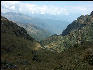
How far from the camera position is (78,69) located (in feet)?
251

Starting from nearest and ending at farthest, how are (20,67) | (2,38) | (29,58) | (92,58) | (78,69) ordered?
(2,38), (20,67), (78,69), (92,58), (29,58)

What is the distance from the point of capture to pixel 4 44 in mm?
37531

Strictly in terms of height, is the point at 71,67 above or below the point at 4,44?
below

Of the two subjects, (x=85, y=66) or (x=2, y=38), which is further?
(x=85, y=66)

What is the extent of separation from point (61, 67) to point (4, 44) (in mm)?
47735

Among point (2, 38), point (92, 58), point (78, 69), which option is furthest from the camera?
point (92, 58)

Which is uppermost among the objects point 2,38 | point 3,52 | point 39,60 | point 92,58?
point 2,38

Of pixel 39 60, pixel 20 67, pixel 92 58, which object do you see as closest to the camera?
pixel 20 67

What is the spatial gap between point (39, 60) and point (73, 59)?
1780 cm

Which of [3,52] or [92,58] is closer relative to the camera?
[3,52]

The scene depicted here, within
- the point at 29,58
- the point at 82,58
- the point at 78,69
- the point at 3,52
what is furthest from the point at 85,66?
the point at 3,52

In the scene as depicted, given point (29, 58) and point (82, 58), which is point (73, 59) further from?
point (29, 58)

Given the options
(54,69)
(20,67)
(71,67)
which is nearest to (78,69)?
(71,67)

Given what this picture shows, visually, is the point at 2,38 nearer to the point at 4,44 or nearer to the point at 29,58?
the point at 4,44
